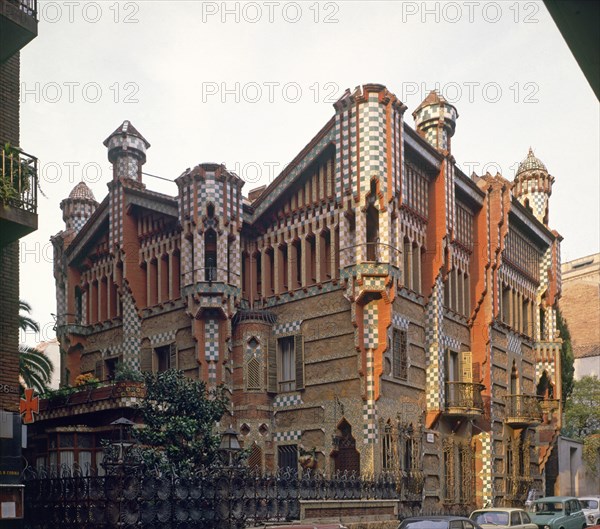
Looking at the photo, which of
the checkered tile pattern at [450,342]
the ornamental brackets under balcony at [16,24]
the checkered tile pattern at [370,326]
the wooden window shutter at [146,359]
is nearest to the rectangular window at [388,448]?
the checkered tile pattern at [370,326]

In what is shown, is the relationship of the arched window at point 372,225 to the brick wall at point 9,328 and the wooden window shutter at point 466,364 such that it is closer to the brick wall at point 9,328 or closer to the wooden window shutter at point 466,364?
the wooden window shutter at point 466,364

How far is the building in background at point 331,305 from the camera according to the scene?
3353cm

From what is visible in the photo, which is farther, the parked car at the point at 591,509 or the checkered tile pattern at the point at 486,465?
the checkered tile pattern at the point at 486,465

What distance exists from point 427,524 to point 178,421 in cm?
971

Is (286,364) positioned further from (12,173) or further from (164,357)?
(12,173)

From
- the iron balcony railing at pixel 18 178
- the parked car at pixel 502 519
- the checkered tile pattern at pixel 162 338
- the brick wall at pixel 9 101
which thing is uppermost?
the brick wall at pixel 9 101

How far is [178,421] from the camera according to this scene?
27.8m

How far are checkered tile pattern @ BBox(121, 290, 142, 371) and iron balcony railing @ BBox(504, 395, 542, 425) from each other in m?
16.3

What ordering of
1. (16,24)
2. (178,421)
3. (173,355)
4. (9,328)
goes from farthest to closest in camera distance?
(173,355), (178,421), (9,328), (16,24)

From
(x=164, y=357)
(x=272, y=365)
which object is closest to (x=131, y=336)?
(x=164, y=357)

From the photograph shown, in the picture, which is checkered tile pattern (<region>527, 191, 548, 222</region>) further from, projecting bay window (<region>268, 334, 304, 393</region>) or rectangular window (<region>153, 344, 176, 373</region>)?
rectangular window (<region>153, 344, 176, 373</region>)

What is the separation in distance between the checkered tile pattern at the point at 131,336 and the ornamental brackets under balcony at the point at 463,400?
12220 millimetres

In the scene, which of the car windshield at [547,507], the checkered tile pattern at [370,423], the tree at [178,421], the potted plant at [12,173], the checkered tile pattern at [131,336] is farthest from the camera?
the checkered tile pattern at [131,336]

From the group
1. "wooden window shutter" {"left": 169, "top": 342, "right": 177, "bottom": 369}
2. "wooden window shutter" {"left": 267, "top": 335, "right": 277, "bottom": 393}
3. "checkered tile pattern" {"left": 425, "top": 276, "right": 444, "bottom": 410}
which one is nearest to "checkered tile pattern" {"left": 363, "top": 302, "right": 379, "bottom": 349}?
"checkered tile pattern" {"left": 425, "top": 276, "right": 444, "bottom": 410}
